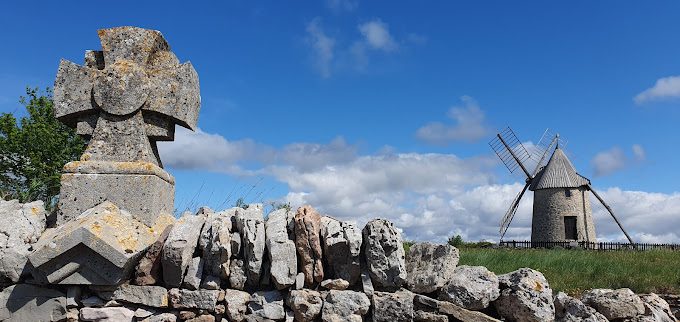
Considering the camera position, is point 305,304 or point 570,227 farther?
point 570,227

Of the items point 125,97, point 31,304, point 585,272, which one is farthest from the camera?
point 585,272

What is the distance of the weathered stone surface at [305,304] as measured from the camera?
3.94 meters

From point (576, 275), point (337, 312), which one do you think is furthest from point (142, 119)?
point (576, 275)

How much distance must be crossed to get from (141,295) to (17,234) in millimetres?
1428

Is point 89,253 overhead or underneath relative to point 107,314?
overhead

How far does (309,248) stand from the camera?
161 inches

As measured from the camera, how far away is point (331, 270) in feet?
13.8

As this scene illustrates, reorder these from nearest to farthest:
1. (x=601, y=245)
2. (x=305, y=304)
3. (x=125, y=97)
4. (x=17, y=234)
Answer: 1. (x=305, y=304)
2. (x=17, y=234)
3. (x=125, y=97)
4. (x=601, y=245)

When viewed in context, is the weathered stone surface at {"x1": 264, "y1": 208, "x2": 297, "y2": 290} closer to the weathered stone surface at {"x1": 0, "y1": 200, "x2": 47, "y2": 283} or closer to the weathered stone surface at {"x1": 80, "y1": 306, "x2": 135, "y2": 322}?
the weathered stone surface at {"x1": 80, "y1": 306, "x2": 135, "y2": 322}

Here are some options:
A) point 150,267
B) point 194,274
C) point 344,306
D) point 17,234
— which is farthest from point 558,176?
point 17,234

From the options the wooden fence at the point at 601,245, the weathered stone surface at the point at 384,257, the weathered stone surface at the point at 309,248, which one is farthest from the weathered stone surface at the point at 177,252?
the wooden fence at the point at 601,245

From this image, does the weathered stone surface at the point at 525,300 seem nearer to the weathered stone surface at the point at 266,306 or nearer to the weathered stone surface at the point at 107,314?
the weathered stone surface at the point at 266,306

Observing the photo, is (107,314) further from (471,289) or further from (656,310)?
(656,310)

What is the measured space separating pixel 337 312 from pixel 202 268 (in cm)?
123
